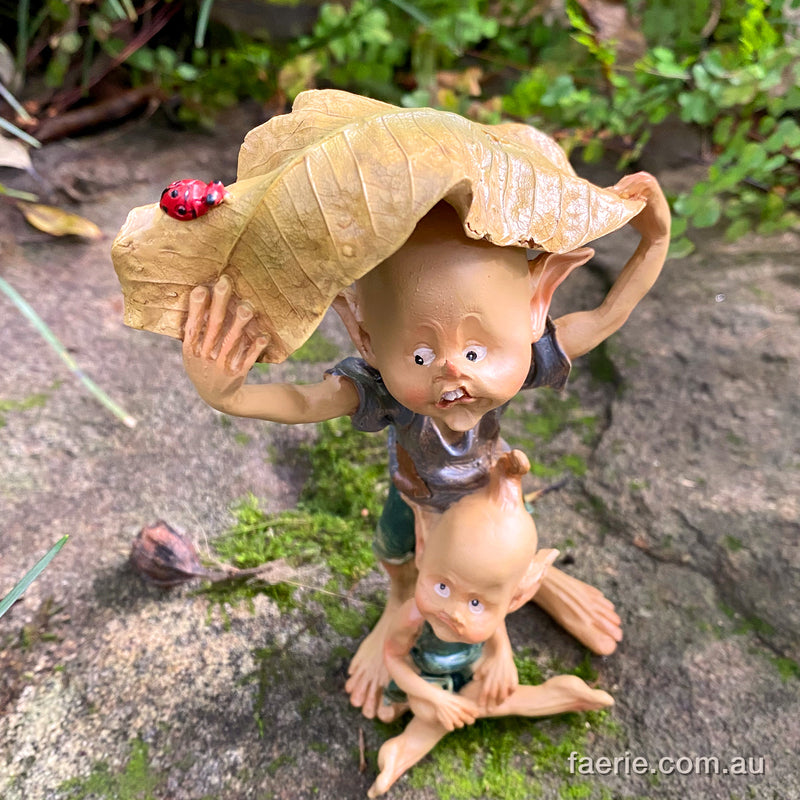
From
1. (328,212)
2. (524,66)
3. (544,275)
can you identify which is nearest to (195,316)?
(328,212)

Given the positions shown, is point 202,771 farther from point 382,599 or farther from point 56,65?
point 56,65

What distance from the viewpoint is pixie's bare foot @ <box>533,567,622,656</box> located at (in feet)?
3.91

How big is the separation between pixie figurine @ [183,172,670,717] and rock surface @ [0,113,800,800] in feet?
1.28

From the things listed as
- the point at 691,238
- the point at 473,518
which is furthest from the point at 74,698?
the point at 691,238

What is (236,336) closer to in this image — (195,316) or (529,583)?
(195,316)

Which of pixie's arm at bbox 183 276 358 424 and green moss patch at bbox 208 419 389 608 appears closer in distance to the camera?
pixie's arm at bbox 183 276 358 424

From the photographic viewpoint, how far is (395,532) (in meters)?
1.11

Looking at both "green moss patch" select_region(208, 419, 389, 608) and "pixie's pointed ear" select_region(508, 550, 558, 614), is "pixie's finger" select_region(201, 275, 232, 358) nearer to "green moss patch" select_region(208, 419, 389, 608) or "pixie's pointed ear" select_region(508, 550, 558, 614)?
"pixie's pointed ear" select_region(508, 550, 558, 614)

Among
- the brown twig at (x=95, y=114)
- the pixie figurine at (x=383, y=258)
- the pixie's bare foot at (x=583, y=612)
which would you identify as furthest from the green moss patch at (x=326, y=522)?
the brown twig at (x=95, y=114)

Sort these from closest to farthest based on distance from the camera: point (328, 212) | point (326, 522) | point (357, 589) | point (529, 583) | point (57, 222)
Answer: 1. point (328, 212)
2. point (529, 583)
3. point (357, 589)
4. point (326, 522)
5. point (57, 222)

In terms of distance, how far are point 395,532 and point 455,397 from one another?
0.41 metres

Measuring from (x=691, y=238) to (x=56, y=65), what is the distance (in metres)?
2.07

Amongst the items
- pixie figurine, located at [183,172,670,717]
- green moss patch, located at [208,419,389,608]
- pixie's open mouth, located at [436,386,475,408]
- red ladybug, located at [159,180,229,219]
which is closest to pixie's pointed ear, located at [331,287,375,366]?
pixie figurine, located at [183,172,670,717]

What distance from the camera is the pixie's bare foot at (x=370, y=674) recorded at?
3.71 ft
